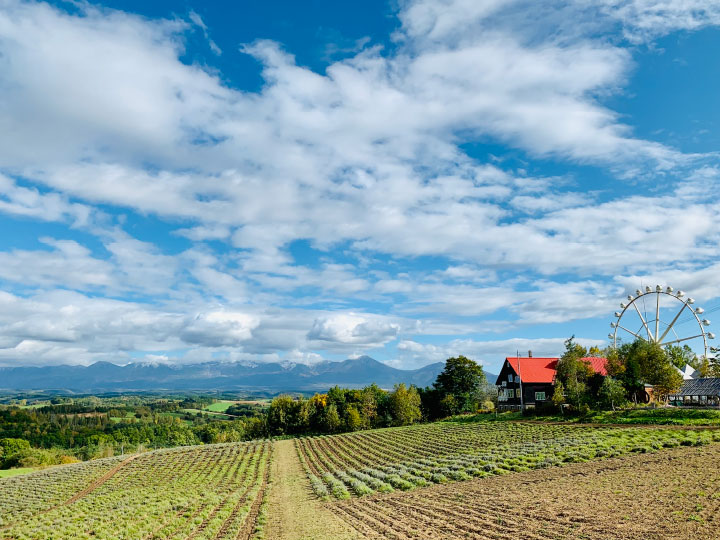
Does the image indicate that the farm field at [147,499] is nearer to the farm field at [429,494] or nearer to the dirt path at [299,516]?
the farm field at [429,494]

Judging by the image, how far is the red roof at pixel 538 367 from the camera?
260 feet

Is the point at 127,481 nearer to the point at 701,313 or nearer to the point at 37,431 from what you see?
the point at 701,313

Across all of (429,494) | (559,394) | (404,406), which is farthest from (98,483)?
(559,394)

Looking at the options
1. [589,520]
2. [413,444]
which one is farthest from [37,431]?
[589,520]

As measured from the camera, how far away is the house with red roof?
79688 millimetres

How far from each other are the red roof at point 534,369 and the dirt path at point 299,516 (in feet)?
167

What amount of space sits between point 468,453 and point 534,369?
153ft

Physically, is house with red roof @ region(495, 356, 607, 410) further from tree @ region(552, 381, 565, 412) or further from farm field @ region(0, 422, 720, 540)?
farm field @ region(0, 422, 720, 540)

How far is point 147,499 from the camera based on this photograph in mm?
35281

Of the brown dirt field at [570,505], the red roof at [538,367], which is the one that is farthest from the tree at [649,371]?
the brown dirt field at [570,505]

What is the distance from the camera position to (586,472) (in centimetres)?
2697

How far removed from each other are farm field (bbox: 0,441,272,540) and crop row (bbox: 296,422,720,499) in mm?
6118

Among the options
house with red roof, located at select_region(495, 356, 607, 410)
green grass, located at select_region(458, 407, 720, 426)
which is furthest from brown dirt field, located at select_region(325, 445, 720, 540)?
house with red roof, located at select_region(495, 356, 607, 410)

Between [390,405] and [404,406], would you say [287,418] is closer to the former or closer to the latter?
[390,405]
